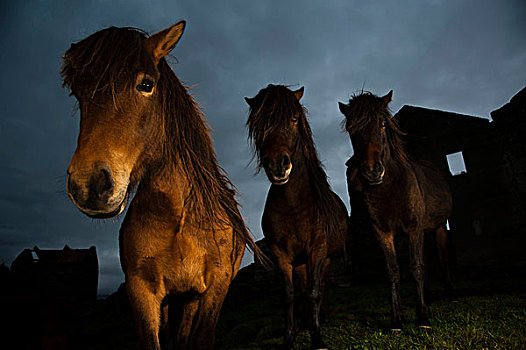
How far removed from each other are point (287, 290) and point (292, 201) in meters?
1.04

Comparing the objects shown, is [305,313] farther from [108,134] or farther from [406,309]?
[108,134]

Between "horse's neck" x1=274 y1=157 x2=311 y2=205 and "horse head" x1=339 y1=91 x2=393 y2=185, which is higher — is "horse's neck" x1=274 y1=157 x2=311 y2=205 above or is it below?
below

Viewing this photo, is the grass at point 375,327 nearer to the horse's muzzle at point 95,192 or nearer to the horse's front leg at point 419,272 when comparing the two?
the horse's front leg at point 419,272

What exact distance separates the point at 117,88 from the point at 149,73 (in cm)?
23

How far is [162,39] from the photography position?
1.90m

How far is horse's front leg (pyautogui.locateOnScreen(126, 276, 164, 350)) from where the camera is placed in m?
Answer: 1.74

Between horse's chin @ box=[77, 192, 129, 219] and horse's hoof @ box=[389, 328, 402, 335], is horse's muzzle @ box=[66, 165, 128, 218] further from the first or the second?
horse's hoof @ box=[389, 328, 402, 335]

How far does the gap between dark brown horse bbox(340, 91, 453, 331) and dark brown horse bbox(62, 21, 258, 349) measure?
90.9 inches

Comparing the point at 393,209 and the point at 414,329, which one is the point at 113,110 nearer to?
the point at 393,209

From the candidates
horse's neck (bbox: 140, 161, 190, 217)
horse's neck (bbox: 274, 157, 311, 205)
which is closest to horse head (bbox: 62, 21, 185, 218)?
horse's neck (bbox: 140, 161, 190, 217)

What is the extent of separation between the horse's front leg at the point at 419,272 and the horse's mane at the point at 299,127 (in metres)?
0.95

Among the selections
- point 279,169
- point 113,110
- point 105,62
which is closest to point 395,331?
point 279,169

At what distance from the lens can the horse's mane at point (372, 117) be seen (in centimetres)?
403

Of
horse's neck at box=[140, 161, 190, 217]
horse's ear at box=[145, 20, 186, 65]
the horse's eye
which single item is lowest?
horse's neck at box=[140, 161, 190, 217]
